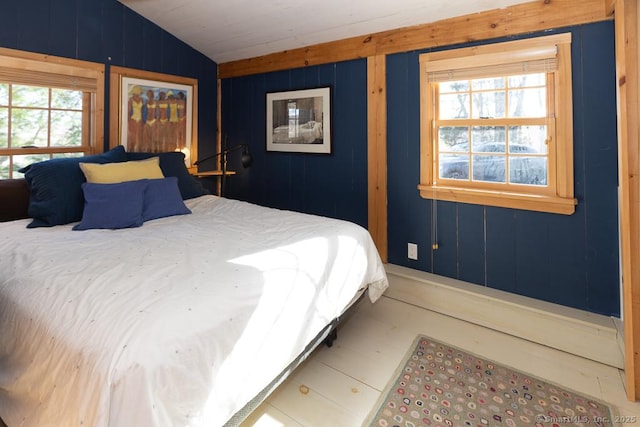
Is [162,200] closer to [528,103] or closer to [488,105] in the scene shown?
[488,105]

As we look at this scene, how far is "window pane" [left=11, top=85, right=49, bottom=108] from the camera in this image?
2.80 m

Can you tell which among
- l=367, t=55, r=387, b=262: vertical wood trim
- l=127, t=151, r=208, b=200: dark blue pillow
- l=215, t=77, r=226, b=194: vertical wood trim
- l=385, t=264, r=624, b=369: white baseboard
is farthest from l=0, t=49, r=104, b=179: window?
l=385, t=264, r=624, b=369: white baseboard

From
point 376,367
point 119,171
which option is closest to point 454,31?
point 376,367

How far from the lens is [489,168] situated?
2.76 meters

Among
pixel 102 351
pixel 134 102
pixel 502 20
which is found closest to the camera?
pixel 102 351

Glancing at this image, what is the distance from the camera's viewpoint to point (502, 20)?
2492 mm

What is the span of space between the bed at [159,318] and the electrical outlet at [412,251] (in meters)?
1.12

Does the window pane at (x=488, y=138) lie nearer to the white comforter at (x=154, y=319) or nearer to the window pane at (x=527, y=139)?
the window pane at (x=527, y=139)

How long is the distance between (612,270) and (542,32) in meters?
1.62

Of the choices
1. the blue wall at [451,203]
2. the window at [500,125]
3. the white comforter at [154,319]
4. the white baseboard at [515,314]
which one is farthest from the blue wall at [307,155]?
the white comforter at [154,319]

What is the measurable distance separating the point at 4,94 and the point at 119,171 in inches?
47.5

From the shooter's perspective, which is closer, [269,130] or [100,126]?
[100,126]

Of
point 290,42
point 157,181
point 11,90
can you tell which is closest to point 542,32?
point 290,42

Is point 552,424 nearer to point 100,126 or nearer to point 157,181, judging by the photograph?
point 157,181
